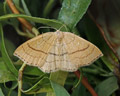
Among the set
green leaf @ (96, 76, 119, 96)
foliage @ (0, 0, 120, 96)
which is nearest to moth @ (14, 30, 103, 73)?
foliage @ (0, 0, 120, 96)

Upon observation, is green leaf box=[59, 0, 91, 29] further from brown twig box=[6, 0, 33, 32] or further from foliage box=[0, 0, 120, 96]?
brown twig box=[6, 0, 33, 32]

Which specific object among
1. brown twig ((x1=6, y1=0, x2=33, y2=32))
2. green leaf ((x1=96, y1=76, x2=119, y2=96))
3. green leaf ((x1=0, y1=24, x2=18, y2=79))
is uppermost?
brown twig ((x1=6, y1=0, x2=33, y2=32))

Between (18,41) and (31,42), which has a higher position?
(31,42)

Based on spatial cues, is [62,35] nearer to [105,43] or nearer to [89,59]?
[89,59]

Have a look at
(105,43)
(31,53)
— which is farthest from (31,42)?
(105,43)

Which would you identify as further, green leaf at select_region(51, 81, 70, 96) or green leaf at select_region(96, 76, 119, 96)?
green leaf at select_region(96, 76, 119, 96)

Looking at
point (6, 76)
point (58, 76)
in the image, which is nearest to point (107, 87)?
point (58, 76)

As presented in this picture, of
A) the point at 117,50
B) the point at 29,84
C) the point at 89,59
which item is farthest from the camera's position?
the point at 117,50

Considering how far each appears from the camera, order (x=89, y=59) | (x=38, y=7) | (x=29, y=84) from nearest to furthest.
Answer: (x=89, y=59) < (x=29, y=84) < (x=38, y=7)
